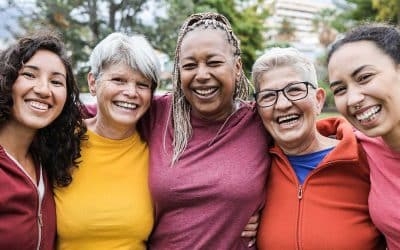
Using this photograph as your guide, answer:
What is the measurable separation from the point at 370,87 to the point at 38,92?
1801 millimetres

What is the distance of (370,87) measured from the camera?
2.38 m

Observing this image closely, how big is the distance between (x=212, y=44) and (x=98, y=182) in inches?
43.8

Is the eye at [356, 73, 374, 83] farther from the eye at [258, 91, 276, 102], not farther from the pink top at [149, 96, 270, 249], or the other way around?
the pink top at [149, 96, 270, 249]

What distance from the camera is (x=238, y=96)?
323 cm

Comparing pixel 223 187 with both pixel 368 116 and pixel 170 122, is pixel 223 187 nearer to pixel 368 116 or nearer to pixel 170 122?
pixel 170 122

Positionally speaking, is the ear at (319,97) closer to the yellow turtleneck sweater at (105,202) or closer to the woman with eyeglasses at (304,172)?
the woman with eyeglasses at (304,172)

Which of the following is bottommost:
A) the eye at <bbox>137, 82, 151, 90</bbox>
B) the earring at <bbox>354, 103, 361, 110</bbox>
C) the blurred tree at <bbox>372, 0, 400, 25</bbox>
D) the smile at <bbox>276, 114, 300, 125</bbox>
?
the blurred tree at <bbox>372, 0, 400, 25</bbox>

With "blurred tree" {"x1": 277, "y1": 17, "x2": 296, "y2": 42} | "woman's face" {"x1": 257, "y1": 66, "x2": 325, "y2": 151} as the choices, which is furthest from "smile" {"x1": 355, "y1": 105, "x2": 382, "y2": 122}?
"blurred tree" {"x1": 277, "y1": 17, "x2": 296, "y2": 42}

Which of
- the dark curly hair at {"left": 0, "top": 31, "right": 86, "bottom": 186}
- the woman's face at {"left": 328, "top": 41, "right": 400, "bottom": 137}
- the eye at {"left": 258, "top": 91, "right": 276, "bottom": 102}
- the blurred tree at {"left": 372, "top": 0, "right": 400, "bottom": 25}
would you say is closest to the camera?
the woman's face at {"left": 328, "top": 41, "right": 400, "bottom": 137}

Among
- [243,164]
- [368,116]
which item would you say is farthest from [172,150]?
[368,116]

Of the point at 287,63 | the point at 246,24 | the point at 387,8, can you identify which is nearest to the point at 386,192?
the point at 287,63

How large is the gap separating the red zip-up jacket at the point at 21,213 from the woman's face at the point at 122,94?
678 mm

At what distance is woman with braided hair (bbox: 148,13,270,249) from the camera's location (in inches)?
107

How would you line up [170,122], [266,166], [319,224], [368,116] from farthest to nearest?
1. [170,122]
2. [266,166]
3. [319,224]
4. [368,116]
